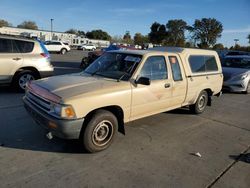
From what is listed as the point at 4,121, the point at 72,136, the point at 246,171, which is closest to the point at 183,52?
the point at 246,171

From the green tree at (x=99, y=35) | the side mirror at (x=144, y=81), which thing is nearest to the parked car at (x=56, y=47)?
A: the side mirror at (x=144, y=81)

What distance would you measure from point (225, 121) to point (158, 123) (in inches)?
72.3

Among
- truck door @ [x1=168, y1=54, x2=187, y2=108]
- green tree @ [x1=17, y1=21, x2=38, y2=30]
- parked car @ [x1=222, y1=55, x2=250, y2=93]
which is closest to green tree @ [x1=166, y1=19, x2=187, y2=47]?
green tree @ [x1=17, y1=21, x2=38, y2=30]

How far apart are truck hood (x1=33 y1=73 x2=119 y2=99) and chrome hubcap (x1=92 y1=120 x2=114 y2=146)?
60cm

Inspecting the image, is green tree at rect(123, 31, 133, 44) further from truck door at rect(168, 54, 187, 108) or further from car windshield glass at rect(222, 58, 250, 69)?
truck door at rect(168, 54, 187, 108)

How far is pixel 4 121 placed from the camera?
5219mm

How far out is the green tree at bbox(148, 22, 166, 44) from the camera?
70688 mm

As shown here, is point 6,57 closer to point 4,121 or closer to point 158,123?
point 4,121

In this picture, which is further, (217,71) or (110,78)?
(217,71)

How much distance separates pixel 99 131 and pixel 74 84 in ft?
2.95

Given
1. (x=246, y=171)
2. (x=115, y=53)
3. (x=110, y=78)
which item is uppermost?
(x=115, y=53)

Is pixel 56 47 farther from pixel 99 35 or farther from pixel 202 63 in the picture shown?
pixel 99 35

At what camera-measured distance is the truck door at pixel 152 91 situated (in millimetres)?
4615

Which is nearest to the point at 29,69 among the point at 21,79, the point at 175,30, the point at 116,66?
the point at 21,79
